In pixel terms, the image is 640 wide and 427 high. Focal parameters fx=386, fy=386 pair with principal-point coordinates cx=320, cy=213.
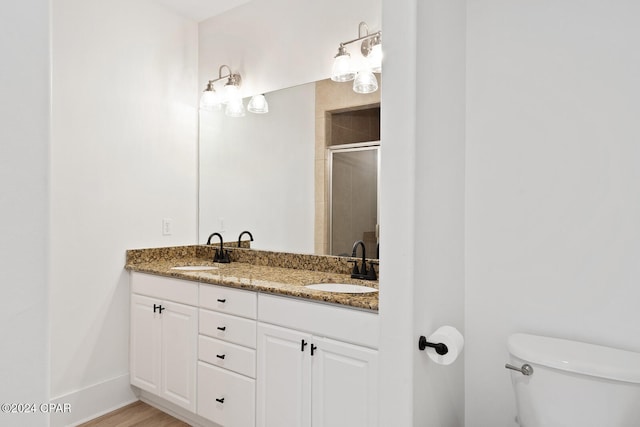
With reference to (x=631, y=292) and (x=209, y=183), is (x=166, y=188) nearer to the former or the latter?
(x=209, y=183)

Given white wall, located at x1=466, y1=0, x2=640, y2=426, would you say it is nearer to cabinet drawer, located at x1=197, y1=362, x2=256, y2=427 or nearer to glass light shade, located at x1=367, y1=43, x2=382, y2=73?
glass light shade, located at x1=367, y1=43, x2=382, y2=73

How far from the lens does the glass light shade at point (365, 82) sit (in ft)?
7.27

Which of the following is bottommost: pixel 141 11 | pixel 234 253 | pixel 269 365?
pixel 269 365

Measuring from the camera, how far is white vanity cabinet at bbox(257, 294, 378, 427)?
157 centimetres

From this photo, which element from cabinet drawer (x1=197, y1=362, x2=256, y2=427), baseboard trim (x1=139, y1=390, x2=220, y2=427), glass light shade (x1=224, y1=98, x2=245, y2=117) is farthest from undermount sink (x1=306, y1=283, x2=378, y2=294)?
glass light shade (x1=224, y1=98, x2=245, y2=117)

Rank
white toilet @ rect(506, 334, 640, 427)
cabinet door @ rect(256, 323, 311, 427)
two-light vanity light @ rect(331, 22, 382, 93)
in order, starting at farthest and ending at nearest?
two-light vanity light @ rect(331, 22, 382, 93), cabinet door @ rect(256, 323, 311, 427), white toilet @ rect(506, 334, 640, 427)

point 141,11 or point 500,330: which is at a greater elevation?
point 141,11

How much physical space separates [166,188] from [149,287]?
782mm

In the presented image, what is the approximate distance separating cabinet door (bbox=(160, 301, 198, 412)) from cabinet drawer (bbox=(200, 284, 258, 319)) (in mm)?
142

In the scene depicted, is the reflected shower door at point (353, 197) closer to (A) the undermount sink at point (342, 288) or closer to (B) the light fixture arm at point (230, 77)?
(A) the undermount sink at point (342, 288)

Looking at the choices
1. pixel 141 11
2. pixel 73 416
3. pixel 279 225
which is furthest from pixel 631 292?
pixel 141 11

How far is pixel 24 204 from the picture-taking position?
0.35 metres

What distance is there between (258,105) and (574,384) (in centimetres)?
240

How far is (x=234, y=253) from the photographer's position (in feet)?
9.48
